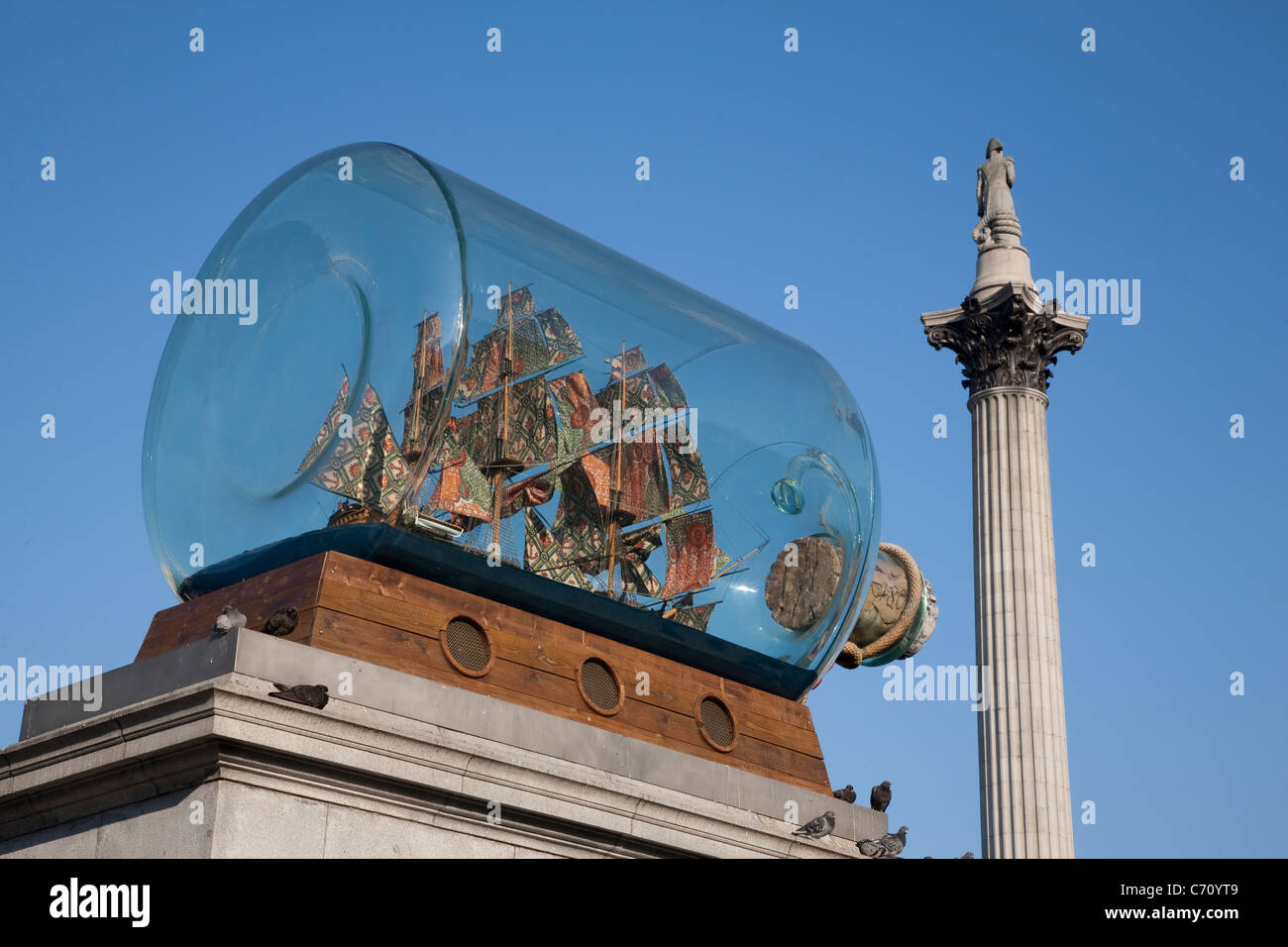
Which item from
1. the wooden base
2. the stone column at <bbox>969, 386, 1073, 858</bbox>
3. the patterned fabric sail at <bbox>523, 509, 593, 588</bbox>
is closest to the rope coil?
the wooden base

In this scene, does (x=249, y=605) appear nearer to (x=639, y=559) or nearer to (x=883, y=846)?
(x=639, y=559)

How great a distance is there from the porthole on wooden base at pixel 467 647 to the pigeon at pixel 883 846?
3.58 meters

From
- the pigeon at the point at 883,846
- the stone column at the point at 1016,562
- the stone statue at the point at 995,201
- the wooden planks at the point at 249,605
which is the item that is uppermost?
the stone statue at the point at 995,201

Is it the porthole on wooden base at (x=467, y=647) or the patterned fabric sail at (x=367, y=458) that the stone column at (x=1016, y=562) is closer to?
the porthole on wooden base at (x=467, y=647)

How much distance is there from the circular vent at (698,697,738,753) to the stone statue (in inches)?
879

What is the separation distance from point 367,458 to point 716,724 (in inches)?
137

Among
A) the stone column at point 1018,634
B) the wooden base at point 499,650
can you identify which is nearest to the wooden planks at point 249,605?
the wooden base at point 499,650

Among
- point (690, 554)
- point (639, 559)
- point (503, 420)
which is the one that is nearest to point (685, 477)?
point (690, 554)

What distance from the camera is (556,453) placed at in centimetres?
1263

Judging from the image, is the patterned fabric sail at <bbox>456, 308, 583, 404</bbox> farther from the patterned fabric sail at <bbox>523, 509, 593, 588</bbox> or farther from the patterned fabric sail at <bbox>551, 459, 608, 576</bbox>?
the patterned fabric sail at <bbox>523, 509, 593, 588</bbox>

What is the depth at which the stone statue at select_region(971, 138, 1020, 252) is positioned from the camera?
34.0 meters

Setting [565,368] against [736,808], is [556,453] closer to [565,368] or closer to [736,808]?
[565,368]

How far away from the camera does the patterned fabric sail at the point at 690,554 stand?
13180 mm
